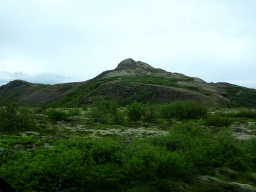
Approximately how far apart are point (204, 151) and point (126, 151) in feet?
5.46

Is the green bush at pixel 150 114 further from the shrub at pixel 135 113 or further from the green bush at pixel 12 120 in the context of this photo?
the green bush at pixel 12 120

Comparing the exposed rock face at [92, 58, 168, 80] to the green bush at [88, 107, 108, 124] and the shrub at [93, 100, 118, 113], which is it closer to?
the shrub at [93, 100, 118, 113]

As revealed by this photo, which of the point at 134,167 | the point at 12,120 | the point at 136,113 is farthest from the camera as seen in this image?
the point at 136,113

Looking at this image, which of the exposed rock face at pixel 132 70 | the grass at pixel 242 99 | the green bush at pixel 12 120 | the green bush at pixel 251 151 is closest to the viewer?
the green bush at pixel 251 151

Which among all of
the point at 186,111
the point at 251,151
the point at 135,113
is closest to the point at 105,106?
the point at 135,113

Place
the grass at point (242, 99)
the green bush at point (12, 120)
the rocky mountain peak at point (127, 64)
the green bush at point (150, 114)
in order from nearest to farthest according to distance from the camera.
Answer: the green bush at point (12, 120) < the green bush at point (150, 114) < the grass at point (242, 99) < the rocky mountain peak at point (127, 64)

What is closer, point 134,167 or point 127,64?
point 134,167

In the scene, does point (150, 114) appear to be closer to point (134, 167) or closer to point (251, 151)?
point (251, 151)

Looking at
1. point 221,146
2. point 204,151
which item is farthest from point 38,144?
point 221,146

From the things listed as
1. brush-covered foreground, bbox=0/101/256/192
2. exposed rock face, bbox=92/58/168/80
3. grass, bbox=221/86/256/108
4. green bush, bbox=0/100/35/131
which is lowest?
brush-covered foreground, bbox=0/101/256/192

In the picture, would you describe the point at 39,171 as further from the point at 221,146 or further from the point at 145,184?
the point at 221,146

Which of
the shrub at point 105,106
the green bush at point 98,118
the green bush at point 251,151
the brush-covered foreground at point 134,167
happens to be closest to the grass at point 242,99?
the shrub at point 105,106

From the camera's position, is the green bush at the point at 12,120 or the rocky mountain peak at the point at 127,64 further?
the rocky mountain peak at the point at 127,64

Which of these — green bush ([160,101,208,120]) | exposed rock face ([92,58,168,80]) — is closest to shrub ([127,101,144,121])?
green bush ([160,101,208,120])
